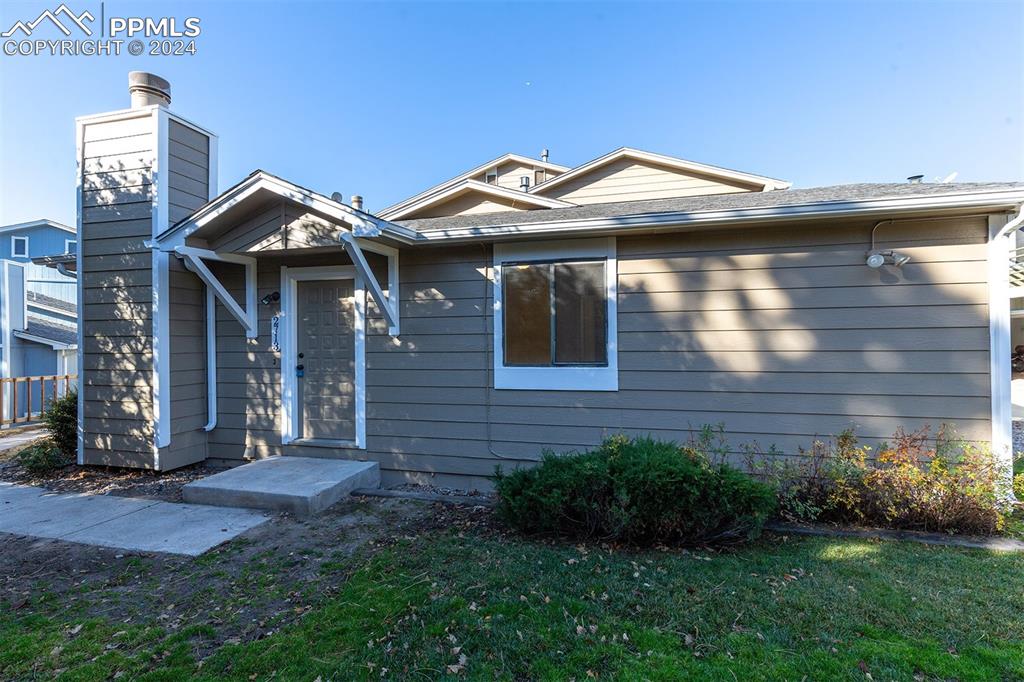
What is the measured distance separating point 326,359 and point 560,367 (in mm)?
2675

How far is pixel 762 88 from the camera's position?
38.0 ft

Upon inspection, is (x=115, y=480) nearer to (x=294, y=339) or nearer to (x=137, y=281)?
(x=137, y=281)

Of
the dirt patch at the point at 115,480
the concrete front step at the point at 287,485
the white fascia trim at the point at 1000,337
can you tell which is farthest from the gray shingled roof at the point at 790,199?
the dirt patch at the point at 115,480

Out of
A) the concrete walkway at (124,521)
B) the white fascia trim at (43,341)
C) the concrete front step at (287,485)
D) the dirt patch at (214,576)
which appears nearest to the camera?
the dirt patch at (214,576)

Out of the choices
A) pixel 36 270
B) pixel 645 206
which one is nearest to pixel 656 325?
pixel 645 206

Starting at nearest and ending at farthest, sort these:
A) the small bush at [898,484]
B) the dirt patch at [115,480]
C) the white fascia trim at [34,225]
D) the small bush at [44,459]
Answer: the small bush at [898,484], the dirt patch at [115,480], the small bush at [44,459], the white fascia trim at [34,225]

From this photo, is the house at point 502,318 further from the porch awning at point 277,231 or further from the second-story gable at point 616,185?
the second-story gable at point 616,185

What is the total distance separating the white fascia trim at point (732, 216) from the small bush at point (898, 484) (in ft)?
5.96

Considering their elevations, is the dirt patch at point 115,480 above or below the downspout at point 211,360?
below

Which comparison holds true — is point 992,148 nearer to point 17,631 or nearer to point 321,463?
point 321,463

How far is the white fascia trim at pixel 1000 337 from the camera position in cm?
423

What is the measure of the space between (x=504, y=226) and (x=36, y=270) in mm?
25845

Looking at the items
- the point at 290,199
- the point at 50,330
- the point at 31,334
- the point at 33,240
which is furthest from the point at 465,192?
the point at 33,240

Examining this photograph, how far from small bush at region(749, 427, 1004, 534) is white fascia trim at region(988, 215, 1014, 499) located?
0.67 ft
